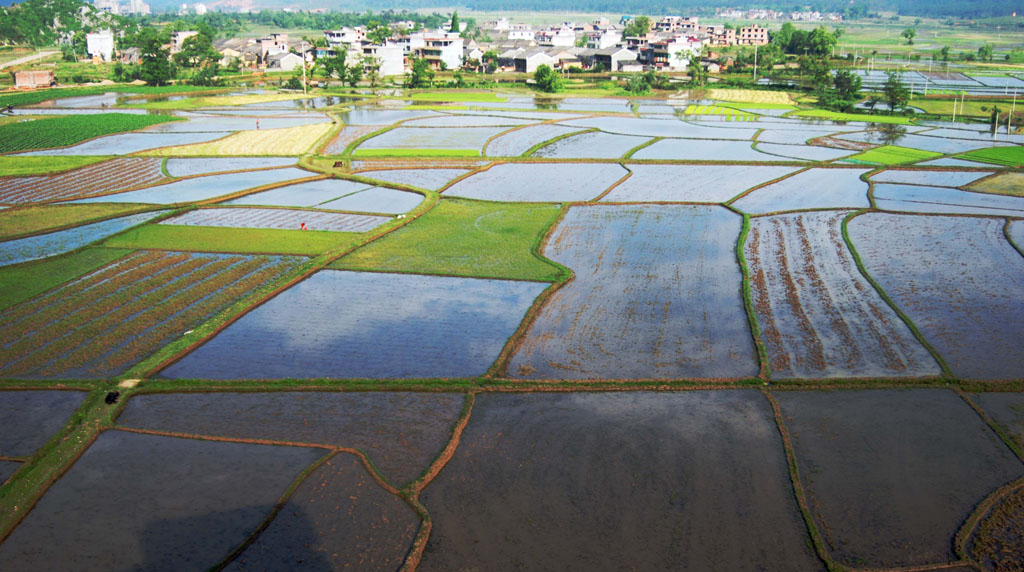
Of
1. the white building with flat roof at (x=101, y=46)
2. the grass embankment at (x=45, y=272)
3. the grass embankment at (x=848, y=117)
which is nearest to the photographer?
the grass embankment at (x=45, y=272)

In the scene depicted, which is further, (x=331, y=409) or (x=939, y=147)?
(x=939, y=147)

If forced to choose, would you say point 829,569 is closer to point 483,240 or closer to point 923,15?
point 483,240

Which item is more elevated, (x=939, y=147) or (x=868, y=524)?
(x=939, y=147)

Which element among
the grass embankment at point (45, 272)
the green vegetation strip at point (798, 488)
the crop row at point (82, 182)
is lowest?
the green vegetation strip at point (798, 488)

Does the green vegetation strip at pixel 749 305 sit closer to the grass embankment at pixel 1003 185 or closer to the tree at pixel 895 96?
the grass embankment at pixel 1003 185

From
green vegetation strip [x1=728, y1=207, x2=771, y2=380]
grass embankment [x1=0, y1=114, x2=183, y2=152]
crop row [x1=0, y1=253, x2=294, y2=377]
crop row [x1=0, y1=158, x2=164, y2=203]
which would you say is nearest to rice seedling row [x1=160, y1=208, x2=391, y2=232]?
crop row [x1=0, y1=253, x2=294, y2=377]

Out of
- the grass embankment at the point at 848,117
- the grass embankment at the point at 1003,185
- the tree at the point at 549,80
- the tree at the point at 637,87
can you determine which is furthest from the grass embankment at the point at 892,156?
the tree at the point at 549,80

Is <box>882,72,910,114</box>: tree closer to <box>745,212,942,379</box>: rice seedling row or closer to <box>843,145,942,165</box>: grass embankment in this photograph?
<box>843,145,942,165</box>: grass embankment

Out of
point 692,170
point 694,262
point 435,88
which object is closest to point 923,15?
point 435,88
